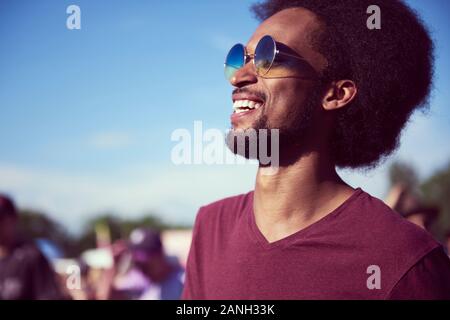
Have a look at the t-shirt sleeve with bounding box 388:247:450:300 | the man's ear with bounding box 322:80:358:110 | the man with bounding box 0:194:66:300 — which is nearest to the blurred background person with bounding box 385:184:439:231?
the man's ear with bounding box 322:80:358:110

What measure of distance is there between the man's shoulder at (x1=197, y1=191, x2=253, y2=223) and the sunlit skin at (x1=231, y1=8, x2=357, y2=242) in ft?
0.48

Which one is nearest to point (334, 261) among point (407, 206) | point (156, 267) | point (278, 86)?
point (278, 86)

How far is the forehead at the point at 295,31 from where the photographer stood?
2492 mm

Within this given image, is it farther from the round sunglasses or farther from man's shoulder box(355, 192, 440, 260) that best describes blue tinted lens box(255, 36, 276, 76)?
man's shoulder box(355, 192, 440, 260)

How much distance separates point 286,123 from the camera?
242cm

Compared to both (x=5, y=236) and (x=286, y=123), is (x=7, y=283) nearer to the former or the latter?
(x=5, y=236)

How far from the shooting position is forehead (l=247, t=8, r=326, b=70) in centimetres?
249

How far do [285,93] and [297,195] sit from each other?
462 millimetres

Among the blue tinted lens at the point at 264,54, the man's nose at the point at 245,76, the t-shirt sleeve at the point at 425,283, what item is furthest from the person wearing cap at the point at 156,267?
the t-shirt sleeve at the point at 425,283

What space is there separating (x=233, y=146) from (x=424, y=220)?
2.44m

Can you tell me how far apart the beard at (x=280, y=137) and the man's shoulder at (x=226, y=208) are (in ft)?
0.90

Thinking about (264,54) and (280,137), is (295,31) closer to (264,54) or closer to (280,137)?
(264,54)

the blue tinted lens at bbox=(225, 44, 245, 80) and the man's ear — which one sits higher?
the blue tinted lens at bbox=(225, 44, 245, 80)
